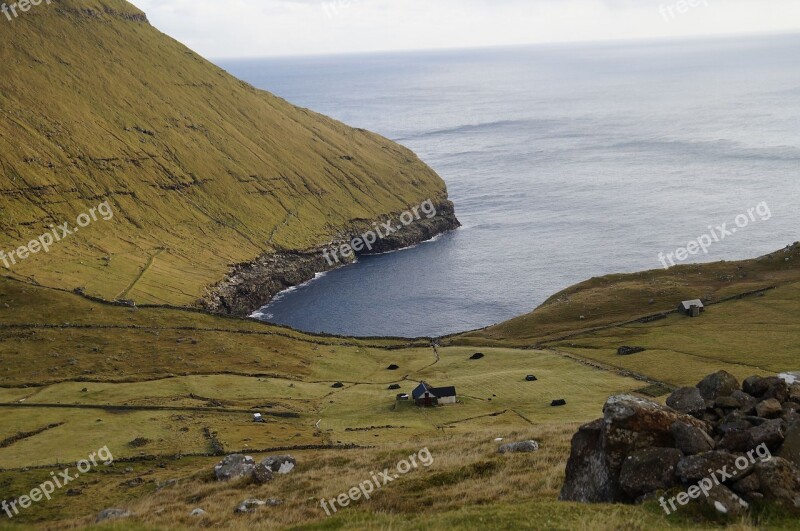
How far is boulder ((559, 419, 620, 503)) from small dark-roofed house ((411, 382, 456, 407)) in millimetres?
53469

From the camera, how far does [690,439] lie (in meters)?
27.7

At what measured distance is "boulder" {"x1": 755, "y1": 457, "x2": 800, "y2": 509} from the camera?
81.5 feet

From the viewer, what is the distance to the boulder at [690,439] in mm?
27453

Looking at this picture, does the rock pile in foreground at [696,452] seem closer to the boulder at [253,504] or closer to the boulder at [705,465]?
the boulder at [705,465]

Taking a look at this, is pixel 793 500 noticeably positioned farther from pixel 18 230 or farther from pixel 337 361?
pixel 18 230

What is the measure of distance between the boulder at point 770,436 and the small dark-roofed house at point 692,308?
88.7 metres

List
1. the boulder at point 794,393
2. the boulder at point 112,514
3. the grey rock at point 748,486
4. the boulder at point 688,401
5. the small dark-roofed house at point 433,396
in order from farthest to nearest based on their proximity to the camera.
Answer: the small dark-roofed house at point 433,396, the boulder at point 112,514, the boulder at point 688,401, the boulder at point 794,393, the grey rock at point 748,486

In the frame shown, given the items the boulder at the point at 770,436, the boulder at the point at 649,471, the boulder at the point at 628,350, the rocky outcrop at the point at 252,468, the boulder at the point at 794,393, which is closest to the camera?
the boulder at the point at 649,471

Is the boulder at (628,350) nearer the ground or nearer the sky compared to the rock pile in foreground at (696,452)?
nearer the ground

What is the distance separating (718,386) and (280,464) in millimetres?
28461

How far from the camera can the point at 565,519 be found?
25625 millimetres

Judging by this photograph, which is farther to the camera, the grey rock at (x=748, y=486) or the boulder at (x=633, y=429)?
the boulder at (x=633, y=429)

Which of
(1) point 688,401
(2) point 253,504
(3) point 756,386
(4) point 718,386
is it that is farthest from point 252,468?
(3) point 756,386

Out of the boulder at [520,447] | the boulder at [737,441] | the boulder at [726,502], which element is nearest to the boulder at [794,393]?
the boulder at [737,441]
